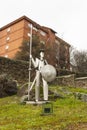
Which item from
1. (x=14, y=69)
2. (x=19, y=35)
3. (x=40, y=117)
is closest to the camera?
(x=40, y=117)

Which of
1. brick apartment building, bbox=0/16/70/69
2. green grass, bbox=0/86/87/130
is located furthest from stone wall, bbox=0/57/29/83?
brick apartment building, bbox=0/16/70/69

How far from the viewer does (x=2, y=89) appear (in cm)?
1691

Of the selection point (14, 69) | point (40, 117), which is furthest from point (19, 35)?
point (40, 117)

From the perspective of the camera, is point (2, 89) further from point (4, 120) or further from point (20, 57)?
point (20, 57)

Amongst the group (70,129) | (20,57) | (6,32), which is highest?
(6,32)

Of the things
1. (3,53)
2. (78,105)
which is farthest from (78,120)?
(3,53)

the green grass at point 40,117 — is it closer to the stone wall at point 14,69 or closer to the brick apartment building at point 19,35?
the stone wall at point 14,69

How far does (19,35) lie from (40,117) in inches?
1867

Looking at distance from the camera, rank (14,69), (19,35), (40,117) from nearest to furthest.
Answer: (40,117) → (14,69) → (19,35)

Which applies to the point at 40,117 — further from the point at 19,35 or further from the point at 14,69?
the point at 19,35

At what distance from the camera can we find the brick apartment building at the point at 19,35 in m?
56.0

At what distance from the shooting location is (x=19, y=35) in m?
56.8

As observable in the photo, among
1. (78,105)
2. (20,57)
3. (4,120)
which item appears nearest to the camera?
(4,120)

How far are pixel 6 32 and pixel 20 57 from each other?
1960 cm
